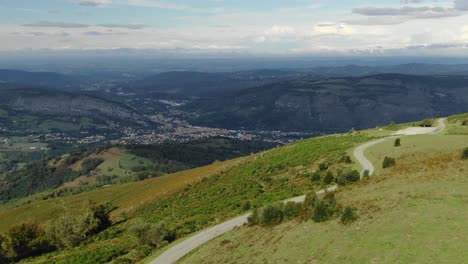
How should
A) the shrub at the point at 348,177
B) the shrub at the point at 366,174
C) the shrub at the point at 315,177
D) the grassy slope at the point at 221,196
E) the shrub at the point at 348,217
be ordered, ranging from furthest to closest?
1. the shrub at the point at 315,177
2. the grassy slope at the point at 221,196
3. the shrub at the point at 366,174
4. the shrub at the point at 348,177
5. the shrub at the point at 348,217

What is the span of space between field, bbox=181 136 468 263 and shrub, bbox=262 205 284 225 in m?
1.19

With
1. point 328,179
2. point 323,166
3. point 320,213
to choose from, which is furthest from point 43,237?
point 320,213

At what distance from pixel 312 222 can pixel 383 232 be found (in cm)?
590

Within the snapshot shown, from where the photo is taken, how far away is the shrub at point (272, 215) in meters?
29.3

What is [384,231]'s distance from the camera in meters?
20.5

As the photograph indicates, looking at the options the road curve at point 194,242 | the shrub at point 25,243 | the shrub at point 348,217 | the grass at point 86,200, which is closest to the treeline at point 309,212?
the shrub at point 348,217

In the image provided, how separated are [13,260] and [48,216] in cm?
3986

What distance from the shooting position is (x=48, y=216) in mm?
80938

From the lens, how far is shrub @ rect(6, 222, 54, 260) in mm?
44125

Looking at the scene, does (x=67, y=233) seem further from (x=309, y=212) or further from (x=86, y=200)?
(x=86, y=200)

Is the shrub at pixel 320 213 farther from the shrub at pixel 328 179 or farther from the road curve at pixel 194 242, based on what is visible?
the shrub at pixel 328 179

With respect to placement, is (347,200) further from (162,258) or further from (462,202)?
(162,258)

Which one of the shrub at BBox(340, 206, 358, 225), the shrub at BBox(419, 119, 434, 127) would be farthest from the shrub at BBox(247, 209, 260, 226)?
the shrub at BBox(419, 119, 434, 127)

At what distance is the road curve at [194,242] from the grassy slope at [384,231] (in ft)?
6.61
